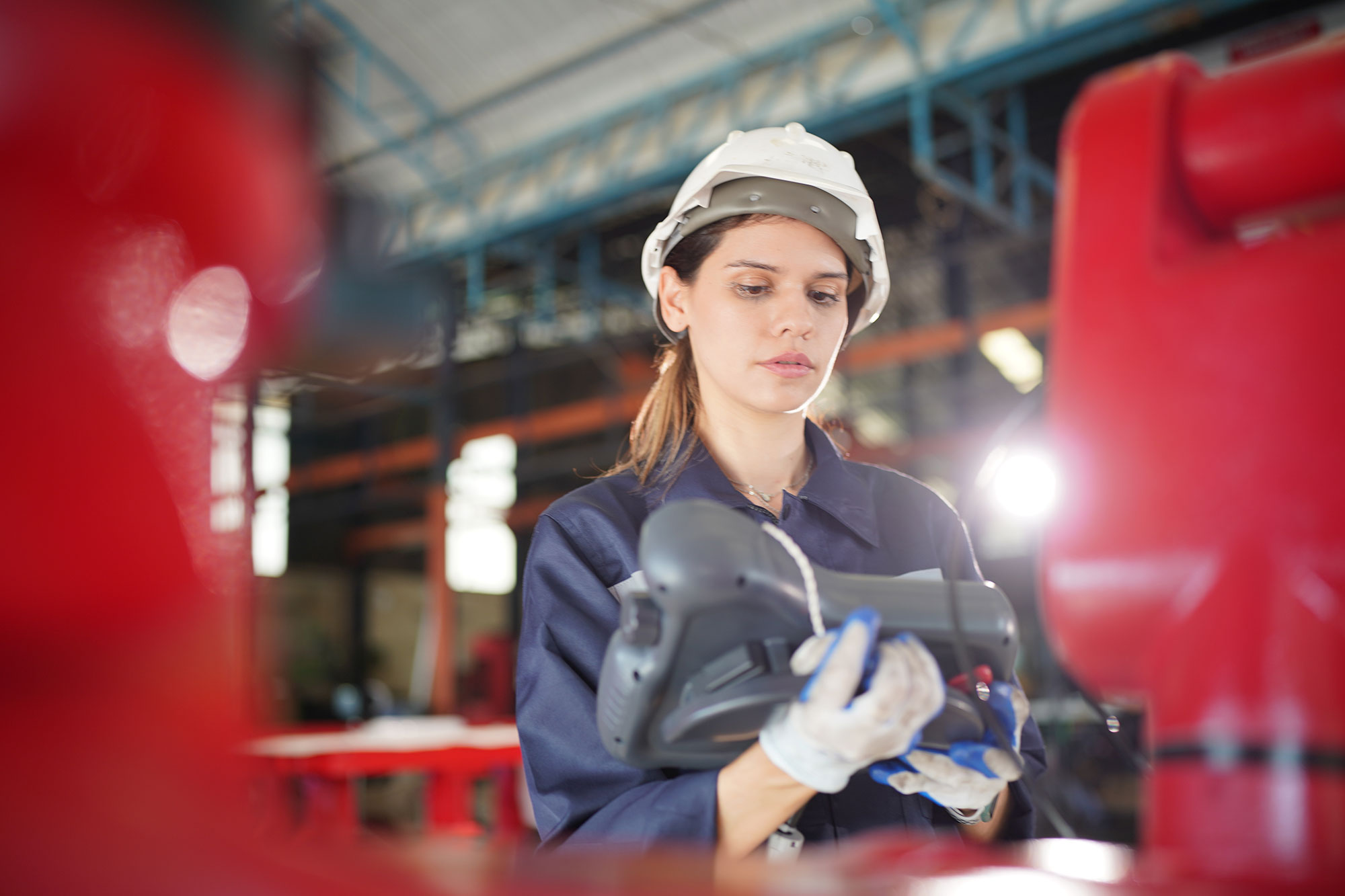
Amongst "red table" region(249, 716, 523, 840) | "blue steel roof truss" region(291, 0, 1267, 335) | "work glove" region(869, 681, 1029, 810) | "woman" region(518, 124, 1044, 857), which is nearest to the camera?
"work glove" region(869, 681, 1029, 810)

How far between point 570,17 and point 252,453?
821 centimetres

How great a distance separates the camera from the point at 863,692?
2.55ft

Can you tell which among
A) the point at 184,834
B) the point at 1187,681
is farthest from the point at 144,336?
the point at 1187,681

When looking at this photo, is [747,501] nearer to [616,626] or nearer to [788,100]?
[616,626]

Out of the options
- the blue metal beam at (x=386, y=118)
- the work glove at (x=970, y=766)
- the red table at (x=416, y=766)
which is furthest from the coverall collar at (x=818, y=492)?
the blue metal beam at (x=386, y=118)

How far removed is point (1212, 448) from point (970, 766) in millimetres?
496

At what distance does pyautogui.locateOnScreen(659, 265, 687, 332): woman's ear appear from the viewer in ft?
5.17

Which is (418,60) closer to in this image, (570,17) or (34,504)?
(570,17)

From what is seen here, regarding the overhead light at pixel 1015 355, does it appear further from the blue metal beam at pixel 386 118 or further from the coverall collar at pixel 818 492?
the coverall collar at pixel 818 492

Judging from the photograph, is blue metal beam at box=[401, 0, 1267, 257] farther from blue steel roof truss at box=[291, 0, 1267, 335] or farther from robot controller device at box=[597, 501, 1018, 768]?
robot controller device at box=[597, 501, 1018, 768]

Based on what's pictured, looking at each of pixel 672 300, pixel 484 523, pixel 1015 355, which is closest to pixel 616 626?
pixel 672 300

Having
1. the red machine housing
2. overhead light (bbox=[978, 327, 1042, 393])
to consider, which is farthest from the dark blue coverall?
overhead light (bbox=[978, 327, 1042, 393])

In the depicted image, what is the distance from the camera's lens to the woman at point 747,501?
1043 millimetres

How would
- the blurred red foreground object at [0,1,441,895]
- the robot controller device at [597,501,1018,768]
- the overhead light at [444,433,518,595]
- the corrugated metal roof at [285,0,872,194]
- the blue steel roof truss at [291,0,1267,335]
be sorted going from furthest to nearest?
the overhead light at [444,433,518,595] → the corrugated metal roof at [285,0,872,194] → the blue steel roof truss at [291,0,1267,335] → the robot controller device at [597,501,1018,768] → the blurred red foreground object at [0,1,441,895]
